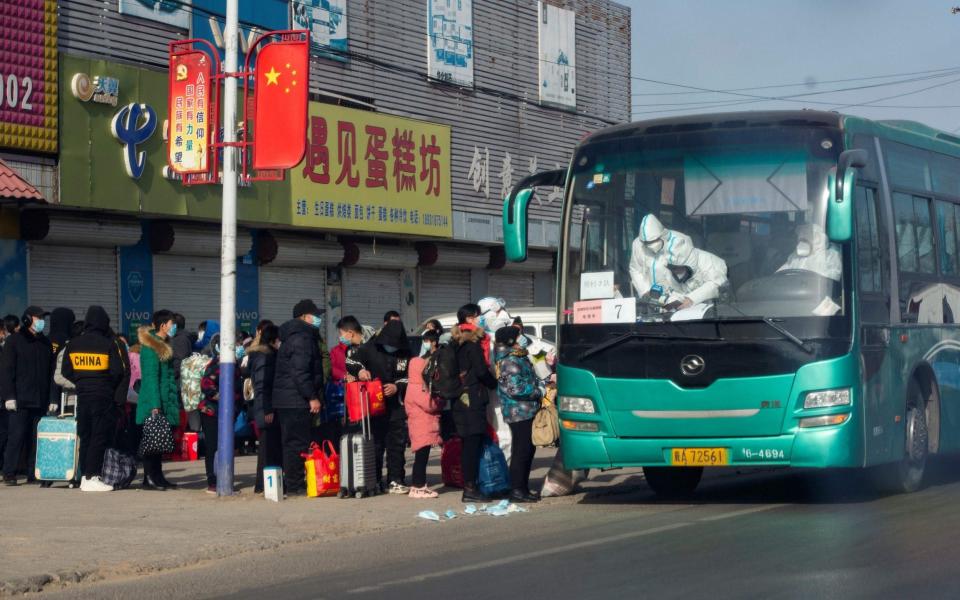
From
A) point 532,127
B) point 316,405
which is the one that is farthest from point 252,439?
point 532,127

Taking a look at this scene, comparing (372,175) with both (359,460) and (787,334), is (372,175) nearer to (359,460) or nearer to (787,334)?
(359,460)

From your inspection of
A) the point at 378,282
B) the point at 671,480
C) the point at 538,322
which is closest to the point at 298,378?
Result: the point at 671,480

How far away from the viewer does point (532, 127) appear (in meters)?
34.3

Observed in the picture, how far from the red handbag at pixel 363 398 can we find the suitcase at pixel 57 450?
3.37 metres

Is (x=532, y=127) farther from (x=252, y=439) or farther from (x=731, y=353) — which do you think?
(x=731, y=353)

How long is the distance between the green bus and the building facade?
7294mm

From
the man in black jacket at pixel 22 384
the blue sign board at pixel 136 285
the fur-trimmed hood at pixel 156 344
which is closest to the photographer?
the fur-trimmed hood at pixel 156 344

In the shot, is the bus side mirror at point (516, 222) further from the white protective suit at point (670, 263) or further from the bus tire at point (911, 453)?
the bus tire at point (911, 453)

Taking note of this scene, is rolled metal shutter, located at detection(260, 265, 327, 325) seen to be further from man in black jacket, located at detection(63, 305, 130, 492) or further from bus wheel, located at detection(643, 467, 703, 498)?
bus wheel, located at detection(643, 467, 703, 498)

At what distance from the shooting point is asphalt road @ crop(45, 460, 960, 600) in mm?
8773

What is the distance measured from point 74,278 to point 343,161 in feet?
20.3

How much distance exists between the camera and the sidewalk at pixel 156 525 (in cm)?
1044

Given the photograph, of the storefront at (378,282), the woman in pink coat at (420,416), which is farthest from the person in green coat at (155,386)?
the storefront at (378,282)

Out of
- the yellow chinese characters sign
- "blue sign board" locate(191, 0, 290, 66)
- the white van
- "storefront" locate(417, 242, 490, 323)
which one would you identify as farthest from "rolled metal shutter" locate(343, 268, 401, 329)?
the white van
